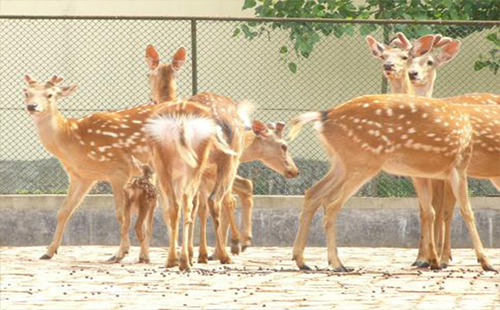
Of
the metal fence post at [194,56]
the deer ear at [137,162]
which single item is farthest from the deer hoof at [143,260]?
the metal fence post at [194,56]

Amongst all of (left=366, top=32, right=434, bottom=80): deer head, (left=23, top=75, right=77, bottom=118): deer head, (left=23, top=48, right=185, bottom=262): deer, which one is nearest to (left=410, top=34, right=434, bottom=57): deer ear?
(left=366, top=32, right=434, bottom=80): deer head

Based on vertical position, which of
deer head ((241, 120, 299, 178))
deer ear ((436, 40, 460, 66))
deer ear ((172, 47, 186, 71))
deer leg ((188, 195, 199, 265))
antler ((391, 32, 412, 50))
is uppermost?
antler ((391, 32, 412, 50))

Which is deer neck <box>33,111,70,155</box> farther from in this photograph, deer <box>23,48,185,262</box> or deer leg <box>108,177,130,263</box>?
deer leg <box>108,177,130,263</box>

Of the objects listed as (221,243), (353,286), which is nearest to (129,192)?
(221,243)

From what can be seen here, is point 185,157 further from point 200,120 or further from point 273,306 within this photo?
point 273,306

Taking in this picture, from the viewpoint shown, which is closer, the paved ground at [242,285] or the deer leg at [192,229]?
the paved ground at [242,285]

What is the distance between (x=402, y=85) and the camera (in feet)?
53.0

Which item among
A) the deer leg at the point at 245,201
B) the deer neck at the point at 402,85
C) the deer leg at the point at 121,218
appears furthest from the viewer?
the deer leg at the point at 245,201

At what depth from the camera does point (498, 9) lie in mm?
21516

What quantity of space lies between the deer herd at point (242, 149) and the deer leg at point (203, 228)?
1 cm

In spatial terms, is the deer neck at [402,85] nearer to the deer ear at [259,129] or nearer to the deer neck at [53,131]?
the deer ear at [259,129]

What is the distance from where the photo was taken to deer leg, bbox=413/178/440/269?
1512 centimetres

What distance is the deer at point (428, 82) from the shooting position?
15688 millimetres

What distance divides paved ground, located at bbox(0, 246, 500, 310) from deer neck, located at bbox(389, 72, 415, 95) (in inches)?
62.7
